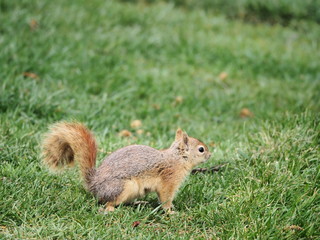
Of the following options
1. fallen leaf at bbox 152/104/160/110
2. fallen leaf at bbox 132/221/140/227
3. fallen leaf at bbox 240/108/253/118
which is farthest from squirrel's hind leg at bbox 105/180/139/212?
fallen leaf at bbox 240/108/253/118

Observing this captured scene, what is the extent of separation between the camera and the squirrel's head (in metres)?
3.95

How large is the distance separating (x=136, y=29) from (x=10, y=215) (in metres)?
5.35

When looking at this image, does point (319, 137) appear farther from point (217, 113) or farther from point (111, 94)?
point (111, 94)

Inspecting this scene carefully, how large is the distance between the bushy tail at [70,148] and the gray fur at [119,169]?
0.10 metres

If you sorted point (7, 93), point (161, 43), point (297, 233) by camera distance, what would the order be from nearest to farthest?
point (297, 233)
point (7, 93)
point (161, 43)

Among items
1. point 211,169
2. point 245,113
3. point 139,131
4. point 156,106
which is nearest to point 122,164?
point 211,169

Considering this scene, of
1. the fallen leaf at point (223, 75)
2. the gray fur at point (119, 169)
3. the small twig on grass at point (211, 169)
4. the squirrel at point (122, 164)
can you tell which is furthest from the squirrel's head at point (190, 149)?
the fallen leaf at point (223, 75)

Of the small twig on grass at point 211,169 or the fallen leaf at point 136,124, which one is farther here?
the fallen leaf at point 136,124

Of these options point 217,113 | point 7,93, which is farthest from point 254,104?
point 7,93

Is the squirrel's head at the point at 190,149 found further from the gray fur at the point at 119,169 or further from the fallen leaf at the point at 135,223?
the fallen leaf at the point at 135,223

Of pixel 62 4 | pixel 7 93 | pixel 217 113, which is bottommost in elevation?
pixel 217 113

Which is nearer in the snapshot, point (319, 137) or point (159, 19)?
point (319, 137)

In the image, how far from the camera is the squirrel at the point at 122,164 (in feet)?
11.8

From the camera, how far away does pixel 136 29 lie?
8.27 meters
